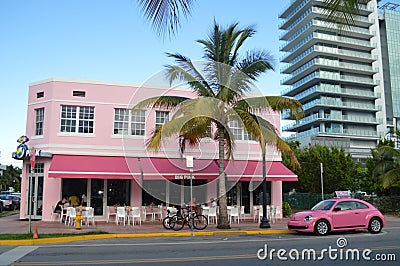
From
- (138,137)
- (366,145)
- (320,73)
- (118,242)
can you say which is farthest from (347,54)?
(118,242)

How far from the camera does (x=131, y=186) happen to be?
22719mm

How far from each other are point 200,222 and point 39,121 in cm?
1079

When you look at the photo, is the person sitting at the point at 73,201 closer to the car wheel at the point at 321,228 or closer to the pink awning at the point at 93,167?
the pink awning at the point at 93,167

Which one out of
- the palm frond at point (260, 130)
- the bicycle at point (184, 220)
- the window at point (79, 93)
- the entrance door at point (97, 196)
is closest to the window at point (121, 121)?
the window at point (79, 93)

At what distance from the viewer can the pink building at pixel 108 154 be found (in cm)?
2150

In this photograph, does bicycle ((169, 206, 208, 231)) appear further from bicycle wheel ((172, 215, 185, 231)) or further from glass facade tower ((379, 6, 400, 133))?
glass facade tower ((379, 6, 400, 133))

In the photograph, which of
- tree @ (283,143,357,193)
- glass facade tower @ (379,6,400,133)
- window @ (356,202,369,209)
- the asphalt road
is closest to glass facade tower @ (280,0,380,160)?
glass facade tower @ (379,6,400,133)

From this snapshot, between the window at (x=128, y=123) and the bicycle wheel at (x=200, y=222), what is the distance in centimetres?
673

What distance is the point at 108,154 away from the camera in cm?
2227

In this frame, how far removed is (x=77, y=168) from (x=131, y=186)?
360cm

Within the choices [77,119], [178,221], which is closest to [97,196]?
Result: [77,119]

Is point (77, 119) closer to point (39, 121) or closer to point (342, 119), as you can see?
point (39, 121)

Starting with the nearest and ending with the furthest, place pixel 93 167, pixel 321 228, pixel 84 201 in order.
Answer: pixel 321 228 < pixel 93 167 < pixel 84 201

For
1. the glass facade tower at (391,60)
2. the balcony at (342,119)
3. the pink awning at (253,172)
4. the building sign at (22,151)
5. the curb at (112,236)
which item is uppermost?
the glass facade tower at (391,60)
